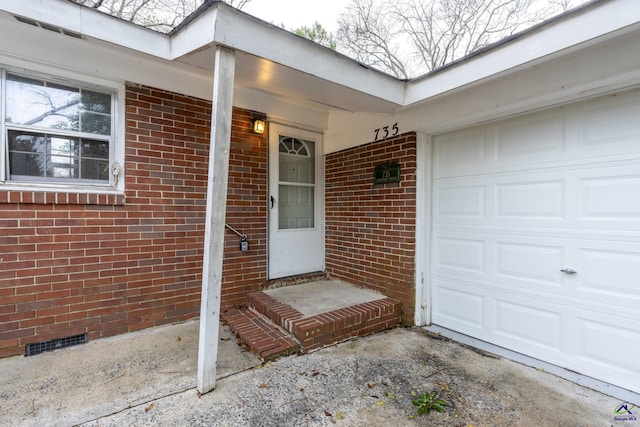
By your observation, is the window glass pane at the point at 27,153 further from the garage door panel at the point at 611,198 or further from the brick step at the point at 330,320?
the garage door panel at the point at 611,198

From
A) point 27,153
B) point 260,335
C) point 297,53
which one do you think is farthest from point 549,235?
point 27,153

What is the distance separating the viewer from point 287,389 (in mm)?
2123

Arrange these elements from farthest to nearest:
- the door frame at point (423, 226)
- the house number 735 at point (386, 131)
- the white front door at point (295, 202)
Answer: the white front door at point (295, 202), the house number 735 at point (386, 131), the door frame at point (423, 226)

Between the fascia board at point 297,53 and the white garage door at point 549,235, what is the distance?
3.22 ft

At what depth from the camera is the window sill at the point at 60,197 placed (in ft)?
7.88

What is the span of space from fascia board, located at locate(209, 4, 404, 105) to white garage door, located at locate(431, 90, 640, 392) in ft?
3.22

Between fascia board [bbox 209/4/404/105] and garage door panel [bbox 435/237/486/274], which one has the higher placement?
fascia board [bbox 209/4/404/105]

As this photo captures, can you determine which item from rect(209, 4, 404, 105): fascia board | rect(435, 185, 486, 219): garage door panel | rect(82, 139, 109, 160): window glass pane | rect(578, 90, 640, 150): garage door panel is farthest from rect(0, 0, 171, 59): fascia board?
rect(578, 90, 640, 150): garage door panel

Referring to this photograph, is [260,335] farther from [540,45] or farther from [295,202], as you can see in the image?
[540,45]

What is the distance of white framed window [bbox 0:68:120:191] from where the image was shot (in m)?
2.46

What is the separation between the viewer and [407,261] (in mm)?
3342

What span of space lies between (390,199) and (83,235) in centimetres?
323

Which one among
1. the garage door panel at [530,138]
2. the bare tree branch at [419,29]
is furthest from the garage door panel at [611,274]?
the bare tree branch at [419,29]

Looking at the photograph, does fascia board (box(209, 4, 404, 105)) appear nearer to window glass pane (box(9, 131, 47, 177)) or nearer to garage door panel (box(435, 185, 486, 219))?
garage door panel (box(435, 185, 486, 219))
